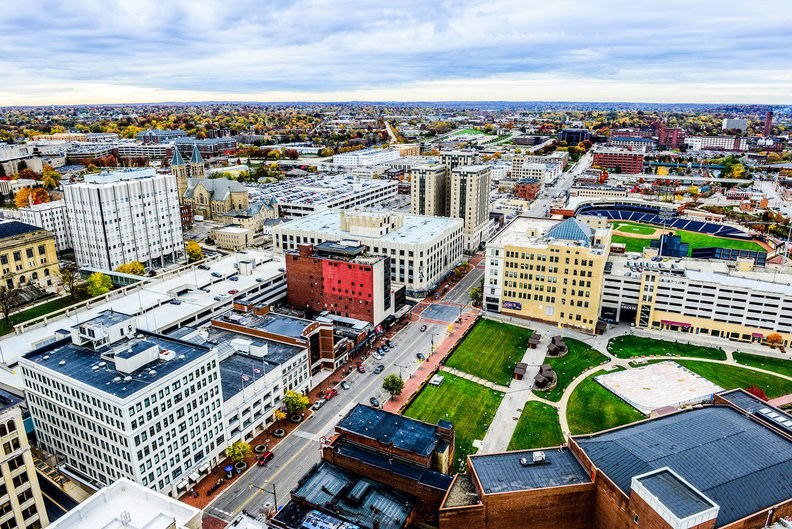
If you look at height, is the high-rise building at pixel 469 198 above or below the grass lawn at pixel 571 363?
above

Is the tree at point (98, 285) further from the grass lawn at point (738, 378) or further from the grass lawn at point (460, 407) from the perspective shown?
the grass lawn at point (738, 378)

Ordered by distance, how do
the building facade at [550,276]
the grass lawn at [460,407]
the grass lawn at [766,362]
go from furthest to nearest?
the building facade at [550,276] < the grass lawn at [766,362] < the grass lawn at [460,407]

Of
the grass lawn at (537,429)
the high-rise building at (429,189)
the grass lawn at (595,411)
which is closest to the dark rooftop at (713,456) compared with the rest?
the grass lawn at (537,429)

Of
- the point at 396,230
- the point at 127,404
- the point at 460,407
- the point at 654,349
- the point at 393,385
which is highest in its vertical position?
the point at 127,404

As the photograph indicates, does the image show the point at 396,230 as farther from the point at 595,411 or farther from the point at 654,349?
the point at 595,411

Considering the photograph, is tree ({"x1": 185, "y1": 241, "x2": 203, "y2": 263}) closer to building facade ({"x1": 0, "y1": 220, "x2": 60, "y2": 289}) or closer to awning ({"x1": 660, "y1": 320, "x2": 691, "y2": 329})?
building facade ({"x1": 0, "y1": 220, "x2": 60, "y2": 289})

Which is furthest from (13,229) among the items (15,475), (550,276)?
(550,276)
